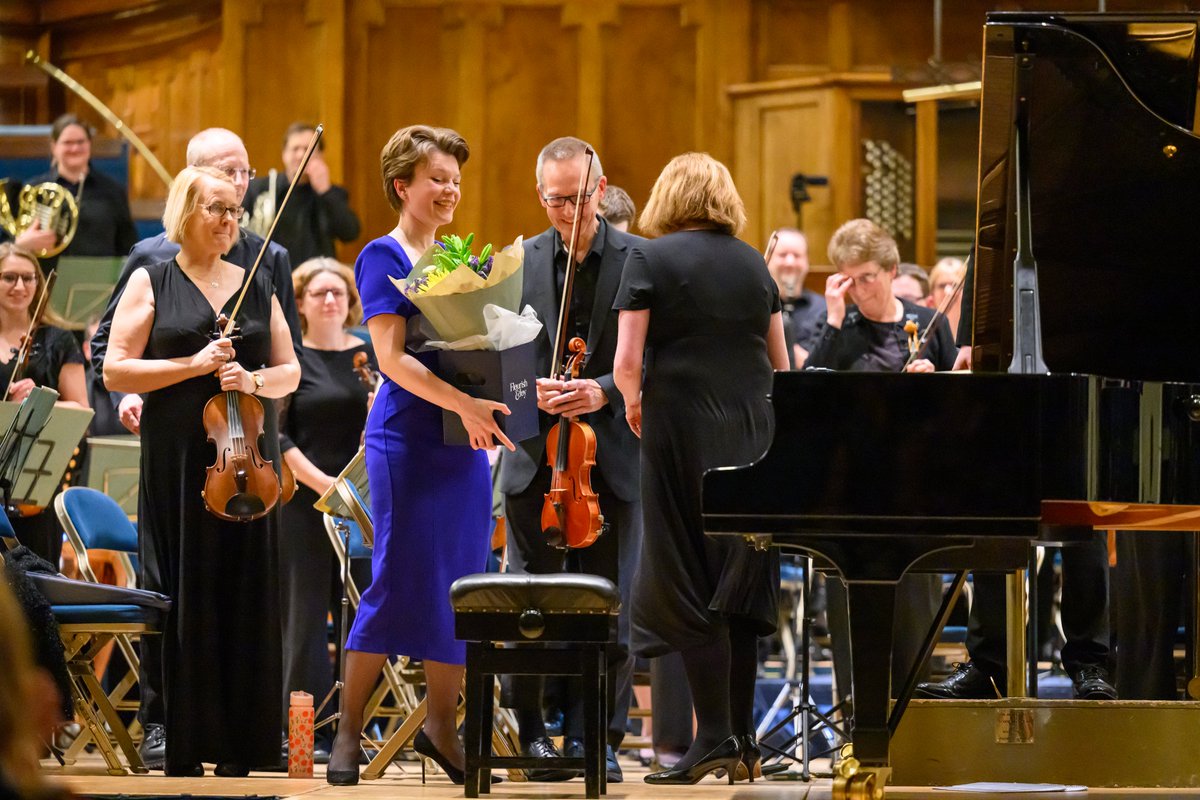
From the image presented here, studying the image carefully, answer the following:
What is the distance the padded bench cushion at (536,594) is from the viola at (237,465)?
807mm

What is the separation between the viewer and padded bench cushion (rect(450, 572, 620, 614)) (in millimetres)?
4090

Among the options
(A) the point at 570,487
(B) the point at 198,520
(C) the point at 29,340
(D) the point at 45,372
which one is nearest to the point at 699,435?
(A) the point at 570,487

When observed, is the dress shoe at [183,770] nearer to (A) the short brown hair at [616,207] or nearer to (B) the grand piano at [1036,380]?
(B) the grand piano at [1036,380]

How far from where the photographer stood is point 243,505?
4633 mm

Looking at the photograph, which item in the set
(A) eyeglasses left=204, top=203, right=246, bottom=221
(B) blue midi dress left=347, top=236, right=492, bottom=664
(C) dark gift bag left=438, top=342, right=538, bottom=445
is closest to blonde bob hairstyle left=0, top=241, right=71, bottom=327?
(A) eyeglasses left=204, top=203, right=246, bottom=221

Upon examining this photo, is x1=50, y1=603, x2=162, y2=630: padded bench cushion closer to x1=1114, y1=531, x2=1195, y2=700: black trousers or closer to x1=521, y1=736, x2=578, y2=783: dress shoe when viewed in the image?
x1=521, y1=736, x2=578, y2=783: dress shoe

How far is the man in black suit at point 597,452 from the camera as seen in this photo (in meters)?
4.96

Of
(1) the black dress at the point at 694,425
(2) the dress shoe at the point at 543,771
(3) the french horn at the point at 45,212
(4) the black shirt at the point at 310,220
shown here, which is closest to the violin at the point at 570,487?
(1) the black dress at the point at 694,425

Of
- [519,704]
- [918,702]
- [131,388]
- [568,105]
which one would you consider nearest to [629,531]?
[519,704]

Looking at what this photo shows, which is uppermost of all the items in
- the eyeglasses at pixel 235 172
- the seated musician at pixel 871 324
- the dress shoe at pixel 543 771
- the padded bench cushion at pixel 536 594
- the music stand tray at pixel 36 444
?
the eyeglasses at pixel 235 172

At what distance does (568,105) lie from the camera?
11031 mm

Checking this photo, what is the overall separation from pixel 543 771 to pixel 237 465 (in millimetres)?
1249

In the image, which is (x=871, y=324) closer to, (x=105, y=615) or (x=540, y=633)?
(x=540, y=633)

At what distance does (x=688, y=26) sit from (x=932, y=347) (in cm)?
561
